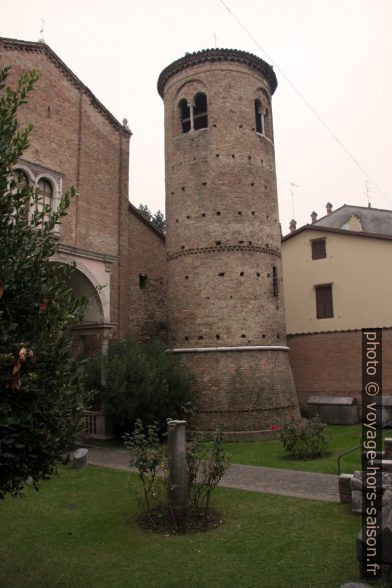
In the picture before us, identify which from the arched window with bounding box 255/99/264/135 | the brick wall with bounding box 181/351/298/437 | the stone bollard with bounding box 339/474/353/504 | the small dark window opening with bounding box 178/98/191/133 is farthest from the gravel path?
the arched window with bounding box 255/99/264/135

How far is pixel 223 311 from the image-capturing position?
17.1 meters

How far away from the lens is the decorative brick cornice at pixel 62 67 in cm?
1689

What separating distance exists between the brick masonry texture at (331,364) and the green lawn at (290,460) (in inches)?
129

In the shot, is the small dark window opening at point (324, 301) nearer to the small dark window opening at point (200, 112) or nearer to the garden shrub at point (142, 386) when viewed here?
the garden shrub at point (142, 386)

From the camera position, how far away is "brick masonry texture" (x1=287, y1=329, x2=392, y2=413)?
2017 cm

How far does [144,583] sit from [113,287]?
13.6m

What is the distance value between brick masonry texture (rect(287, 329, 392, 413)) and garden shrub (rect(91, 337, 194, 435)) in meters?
7.40

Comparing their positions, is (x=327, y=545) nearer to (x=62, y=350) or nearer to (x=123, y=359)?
(x=62, y=350)

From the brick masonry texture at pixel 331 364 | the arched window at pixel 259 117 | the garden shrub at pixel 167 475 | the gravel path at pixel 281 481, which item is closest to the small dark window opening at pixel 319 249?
the brick masonry texture at pixel 331 364

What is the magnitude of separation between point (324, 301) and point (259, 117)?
28.3 ft

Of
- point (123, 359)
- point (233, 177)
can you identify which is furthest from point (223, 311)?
point (233, 177)

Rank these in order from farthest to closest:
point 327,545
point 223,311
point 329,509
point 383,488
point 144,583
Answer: point 223,311 < point 329,509 < point 383,488 < point 327,545 < point 144,583

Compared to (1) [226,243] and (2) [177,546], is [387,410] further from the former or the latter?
(2) [177,546]

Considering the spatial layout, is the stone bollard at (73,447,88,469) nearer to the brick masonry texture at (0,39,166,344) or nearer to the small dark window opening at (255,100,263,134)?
the brick masonry texture at (0,39,166,344)
